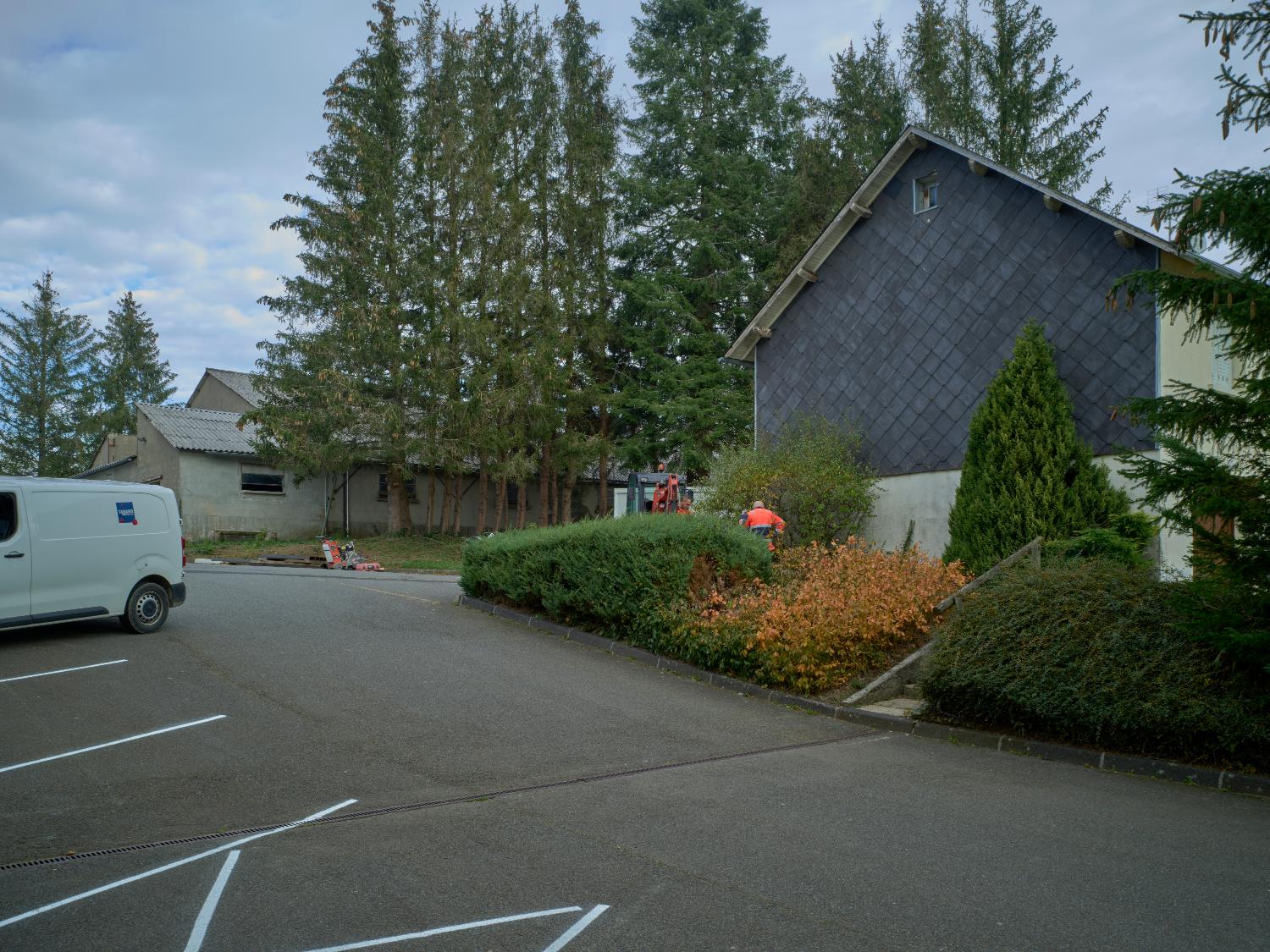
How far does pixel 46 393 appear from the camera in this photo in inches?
2020

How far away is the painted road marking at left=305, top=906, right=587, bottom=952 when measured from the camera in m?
4.23

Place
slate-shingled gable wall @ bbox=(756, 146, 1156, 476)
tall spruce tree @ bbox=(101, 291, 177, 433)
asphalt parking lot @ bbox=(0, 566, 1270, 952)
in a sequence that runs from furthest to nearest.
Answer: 1. tall spruce tree @ bbox=(101, 291, 177, 433)
2. slate-shingled gable wall @ bbox=(756, 146, 1156, 476)
3. asphalt parking lot @ bbox=(0, 566, 1270, 952)

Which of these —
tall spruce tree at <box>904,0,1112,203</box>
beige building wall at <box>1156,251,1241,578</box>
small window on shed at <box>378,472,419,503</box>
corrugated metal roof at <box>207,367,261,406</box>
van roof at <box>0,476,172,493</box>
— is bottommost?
van roof at <box>0,476,172,493</box>

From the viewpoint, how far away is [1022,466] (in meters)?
15.1

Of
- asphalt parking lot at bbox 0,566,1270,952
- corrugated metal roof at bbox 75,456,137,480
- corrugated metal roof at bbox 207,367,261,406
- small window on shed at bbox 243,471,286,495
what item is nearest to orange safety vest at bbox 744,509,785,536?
asphalt parking lot at bbox 0,566,1270,952

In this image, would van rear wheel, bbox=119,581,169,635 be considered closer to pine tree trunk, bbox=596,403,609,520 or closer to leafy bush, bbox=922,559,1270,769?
leafy bush, bbox=922,559,1270,769

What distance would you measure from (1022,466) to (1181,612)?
23.8 ft

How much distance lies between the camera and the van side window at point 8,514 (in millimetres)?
11094

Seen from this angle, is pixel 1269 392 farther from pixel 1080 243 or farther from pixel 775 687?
pixel 1080 243

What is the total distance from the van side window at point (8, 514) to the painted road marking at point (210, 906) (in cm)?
760

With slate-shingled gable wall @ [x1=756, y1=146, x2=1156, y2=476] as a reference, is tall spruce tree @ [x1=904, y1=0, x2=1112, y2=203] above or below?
above

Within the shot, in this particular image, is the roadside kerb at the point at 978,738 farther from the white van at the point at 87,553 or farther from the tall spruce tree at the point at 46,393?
the tall spruce tree at the point at 46,393

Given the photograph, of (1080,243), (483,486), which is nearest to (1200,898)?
(1080,243)

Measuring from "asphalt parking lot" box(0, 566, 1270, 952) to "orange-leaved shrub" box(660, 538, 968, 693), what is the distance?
2.00 feet
